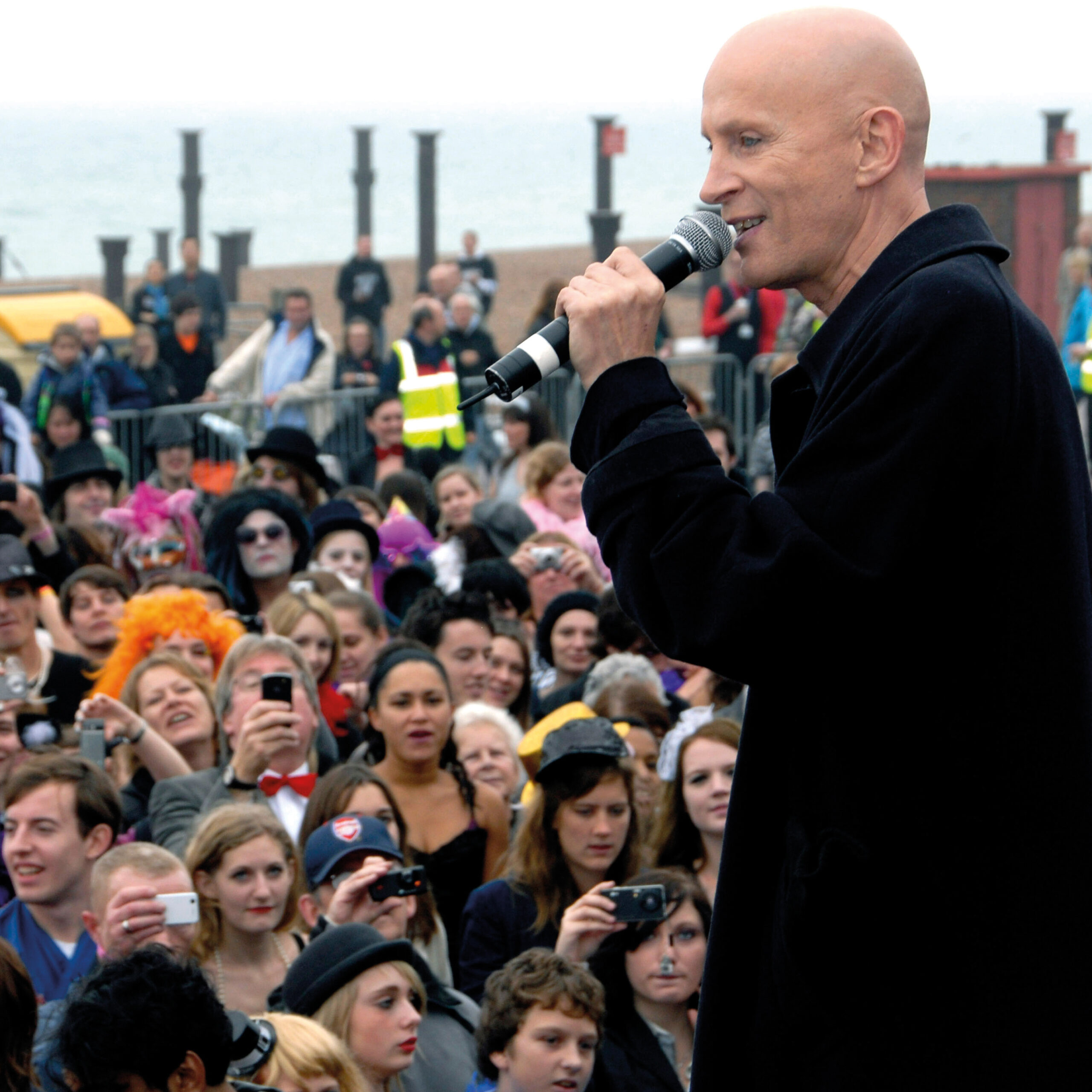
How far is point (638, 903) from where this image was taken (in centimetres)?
446

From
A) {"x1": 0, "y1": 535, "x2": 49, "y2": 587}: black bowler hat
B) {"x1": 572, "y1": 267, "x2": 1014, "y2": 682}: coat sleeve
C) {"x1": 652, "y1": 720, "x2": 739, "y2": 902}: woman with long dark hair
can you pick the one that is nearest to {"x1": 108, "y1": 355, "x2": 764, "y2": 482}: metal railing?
{"x1": 0, "y1": 535, "x2": 49, "y2": 587}: black bowler hat

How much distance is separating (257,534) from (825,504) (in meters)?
6.33

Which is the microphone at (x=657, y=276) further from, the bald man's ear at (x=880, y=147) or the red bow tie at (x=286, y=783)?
the red bow tie at (x=286, y=783)

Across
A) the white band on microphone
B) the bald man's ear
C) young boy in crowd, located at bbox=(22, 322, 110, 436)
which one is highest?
the bald man's ear

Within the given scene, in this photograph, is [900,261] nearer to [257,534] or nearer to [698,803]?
[698,803]

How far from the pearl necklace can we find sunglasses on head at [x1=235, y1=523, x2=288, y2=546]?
129 inches

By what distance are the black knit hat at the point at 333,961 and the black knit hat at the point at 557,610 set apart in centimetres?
304

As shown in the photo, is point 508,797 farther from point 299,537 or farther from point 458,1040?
point 299,537

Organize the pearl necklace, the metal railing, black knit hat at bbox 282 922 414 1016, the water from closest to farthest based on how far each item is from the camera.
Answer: black knit hat at bbox 282 922 414 1016 → the pearl necklace → the metal railing → the water

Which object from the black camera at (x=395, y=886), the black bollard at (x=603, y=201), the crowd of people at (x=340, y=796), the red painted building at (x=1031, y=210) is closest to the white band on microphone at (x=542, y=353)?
the crowd of people at (x=340, y=796)

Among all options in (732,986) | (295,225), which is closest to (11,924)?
(732,986)

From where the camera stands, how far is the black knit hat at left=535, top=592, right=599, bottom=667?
7305mm

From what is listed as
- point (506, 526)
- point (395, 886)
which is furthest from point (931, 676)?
point (506, 526)

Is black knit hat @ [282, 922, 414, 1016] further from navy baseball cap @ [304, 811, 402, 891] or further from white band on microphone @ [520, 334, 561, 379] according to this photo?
white band on microphone @ [520, 334, 561, 379]
